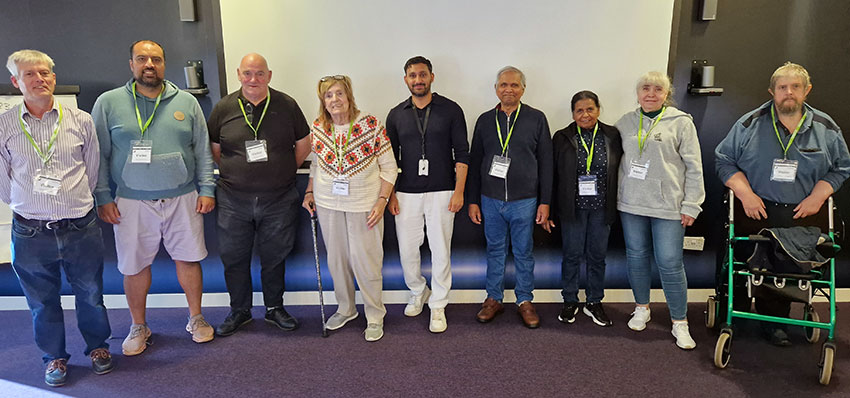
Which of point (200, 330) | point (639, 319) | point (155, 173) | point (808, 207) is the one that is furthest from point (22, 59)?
point (808, 207)

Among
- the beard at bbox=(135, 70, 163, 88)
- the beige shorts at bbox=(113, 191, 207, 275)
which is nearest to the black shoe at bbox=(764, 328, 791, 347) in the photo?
the beige shorts at bbox=(113, 191, 207, 275)

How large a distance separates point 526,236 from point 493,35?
1.42 metres

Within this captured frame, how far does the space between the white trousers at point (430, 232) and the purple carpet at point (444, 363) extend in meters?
0.30

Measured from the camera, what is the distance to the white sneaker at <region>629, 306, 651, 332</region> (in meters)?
3.23

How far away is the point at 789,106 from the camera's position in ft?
8.97

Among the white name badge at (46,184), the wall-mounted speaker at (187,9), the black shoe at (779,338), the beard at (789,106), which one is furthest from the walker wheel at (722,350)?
the wall-mounted speaker at (187,9)

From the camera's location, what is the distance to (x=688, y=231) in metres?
3.66

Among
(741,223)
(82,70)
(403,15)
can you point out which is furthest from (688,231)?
(82,70)

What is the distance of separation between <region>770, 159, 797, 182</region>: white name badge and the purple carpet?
41.4 inches

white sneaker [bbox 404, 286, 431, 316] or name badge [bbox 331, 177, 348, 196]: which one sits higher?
name badge [bbox 331, 177, 348, 196]

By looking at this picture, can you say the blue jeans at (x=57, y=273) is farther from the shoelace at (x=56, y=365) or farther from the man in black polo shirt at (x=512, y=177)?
the man in black polo shirt at (x=512, y=177)

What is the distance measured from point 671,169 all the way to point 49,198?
3.44 metres

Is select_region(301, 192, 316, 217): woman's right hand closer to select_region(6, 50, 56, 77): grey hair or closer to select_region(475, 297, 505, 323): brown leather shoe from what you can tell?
select_region(475, 297, 505, 323): brown leather shoe

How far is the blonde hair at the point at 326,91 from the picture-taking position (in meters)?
2.87
